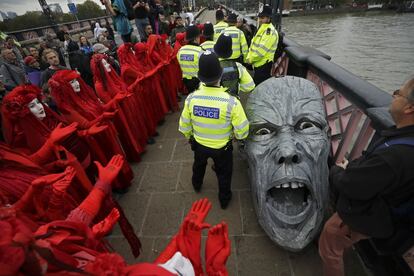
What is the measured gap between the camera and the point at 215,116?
265 centimetres

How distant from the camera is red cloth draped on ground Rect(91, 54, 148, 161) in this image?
3.86m

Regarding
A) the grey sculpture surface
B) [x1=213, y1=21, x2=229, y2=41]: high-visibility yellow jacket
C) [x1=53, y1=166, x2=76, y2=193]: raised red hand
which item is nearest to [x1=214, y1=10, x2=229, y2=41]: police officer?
[x1=213, y1=21, x2=229, y2=41]: high-visibility yellow jacket

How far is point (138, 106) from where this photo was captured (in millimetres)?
4430

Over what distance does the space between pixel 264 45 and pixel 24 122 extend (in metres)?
4.53

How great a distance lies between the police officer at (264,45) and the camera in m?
5.04

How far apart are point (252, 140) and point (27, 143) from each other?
248cm

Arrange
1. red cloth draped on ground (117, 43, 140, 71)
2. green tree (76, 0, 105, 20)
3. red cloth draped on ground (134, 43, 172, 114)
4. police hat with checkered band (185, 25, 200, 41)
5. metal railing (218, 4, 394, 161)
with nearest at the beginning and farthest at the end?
metal railing (218, 4, 394, 161), police hat with checkered band (185, 25, 200, 41), red cloth draped on ground (117, 43, 140, 71), red cloth draped on ground (134, 43, 172, 114), green tree (76, 0, 105, 20)

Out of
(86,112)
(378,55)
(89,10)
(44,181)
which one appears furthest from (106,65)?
(89,10)

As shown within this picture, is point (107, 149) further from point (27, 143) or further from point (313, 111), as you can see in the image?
point (313, 111)

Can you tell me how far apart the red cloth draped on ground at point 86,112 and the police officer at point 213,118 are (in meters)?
1.21

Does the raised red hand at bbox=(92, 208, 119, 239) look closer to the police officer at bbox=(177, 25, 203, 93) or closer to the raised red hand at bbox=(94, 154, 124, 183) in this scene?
the raised red hand at bbox=(94, 154, 124, 183)

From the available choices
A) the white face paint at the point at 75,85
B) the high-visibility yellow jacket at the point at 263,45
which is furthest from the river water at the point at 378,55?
the white face paint at the point at 75,85

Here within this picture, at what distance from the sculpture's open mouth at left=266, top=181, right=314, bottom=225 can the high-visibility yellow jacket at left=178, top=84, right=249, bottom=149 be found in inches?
27.5

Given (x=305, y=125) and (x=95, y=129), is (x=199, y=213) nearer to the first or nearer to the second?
(x=305, y=125)
